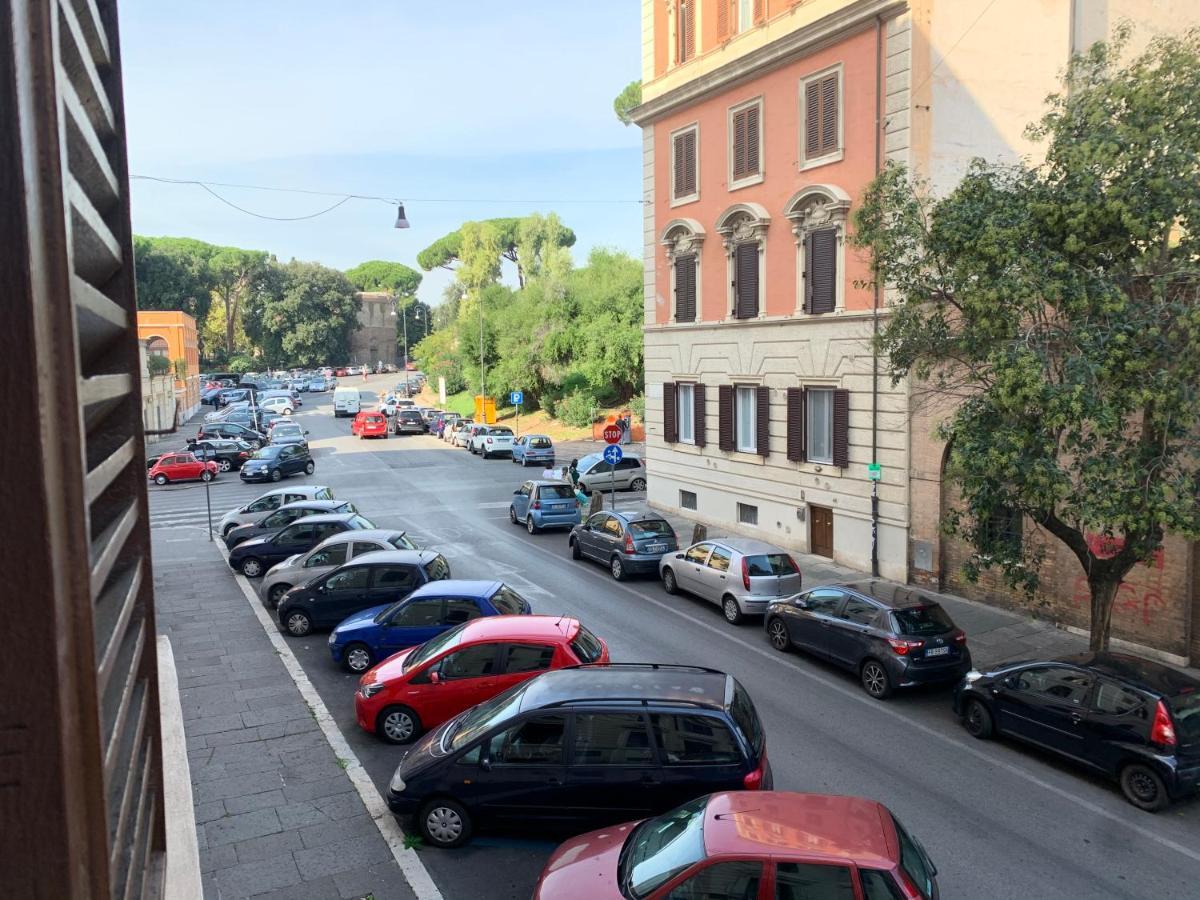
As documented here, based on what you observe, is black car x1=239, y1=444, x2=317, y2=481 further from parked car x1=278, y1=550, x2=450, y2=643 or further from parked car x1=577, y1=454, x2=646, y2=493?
parked car x1=278, y1=550, x2=450, y2=643

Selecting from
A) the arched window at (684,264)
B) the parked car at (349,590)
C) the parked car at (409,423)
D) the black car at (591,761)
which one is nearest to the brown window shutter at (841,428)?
the arched window at (684,264)

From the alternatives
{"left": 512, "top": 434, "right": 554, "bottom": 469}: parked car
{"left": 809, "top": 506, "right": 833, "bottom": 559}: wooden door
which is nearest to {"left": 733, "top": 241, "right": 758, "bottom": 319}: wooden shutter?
{"left": 809, "top": 506, "right": 833, "bottom": 559}: wooden door

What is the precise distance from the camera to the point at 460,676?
1151 centimetres

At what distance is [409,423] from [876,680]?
149ft

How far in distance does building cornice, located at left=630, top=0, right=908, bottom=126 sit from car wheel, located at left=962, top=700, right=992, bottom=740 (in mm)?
14261

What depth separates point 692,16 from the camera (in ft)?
85.3

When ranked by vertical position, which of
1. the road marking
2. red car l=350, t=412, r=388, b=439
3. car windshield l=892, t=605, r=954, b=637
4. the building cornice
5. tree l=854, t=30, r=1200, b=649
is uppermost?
the building cornice

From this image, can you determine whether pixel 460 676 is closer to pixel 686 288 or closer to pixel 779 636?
pixel 779 636

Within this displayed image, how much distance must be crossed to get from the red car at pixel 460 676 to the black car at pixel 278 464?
90.2ft

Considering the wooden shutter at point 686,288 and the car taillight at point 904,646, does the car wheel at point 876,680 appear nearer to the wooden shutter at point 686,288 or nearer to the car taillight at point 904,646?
the car taillight at point 904,646

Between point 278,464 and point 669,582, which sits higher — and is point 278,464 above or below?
above

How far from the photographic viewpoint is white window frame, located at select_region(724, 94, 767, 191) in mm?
23359

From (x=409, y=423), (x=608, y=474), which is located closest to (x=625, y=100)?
(x=409, y=423)

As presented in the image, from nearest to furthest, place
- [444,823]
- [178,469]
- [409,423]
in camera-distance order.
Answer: [444,823] → [178,469] → [409,423]
